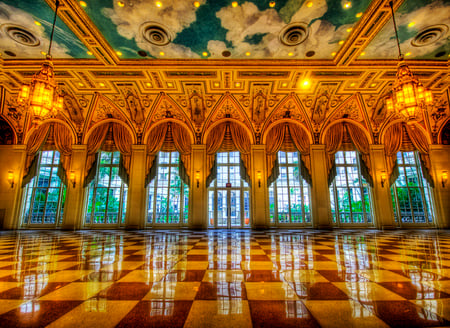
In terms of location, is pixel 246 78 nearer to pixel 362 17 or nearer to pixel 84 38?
pixel 362 17

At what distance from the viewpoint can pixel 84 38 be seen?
7.21 meters

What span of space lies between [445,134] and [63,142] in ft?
64.1

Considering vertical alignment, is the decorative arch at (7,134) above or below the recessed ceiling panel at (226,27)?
below

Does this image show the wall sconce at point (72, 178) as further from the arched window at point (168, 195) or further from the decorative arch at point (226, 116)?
the decorative arch at point (226, 116)

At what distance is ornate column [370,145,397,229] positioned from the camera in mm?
10344

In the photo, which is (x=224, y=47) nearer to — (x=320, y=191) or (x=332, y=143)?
(x=332, y=143)

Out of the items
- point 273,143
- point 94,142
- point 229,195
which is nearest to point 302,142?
point 273,143

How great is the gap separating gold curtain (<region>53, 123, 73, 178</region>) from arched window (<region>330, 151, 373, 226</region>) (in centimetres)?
1363

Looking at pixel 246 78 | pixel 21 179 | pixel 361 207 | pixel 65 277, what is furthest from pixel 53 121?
pixel 361 207

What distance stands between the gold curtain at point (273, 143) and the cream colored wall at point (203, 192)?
31cm

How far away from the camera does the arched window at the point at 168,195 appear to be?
1087 centimetres

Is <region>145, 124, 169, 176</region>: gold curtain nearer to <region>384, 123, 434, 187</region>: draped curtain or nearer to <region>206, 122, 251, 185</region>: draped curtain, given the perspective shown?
<region>206, 122, 251, 185</region>: draped curtain

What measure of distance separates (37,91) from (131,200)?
241 inches

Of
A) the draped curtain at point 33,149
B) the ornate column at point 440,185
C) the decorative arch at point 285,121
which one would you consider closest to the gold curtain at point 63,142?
the draped curtain at point 33,149
